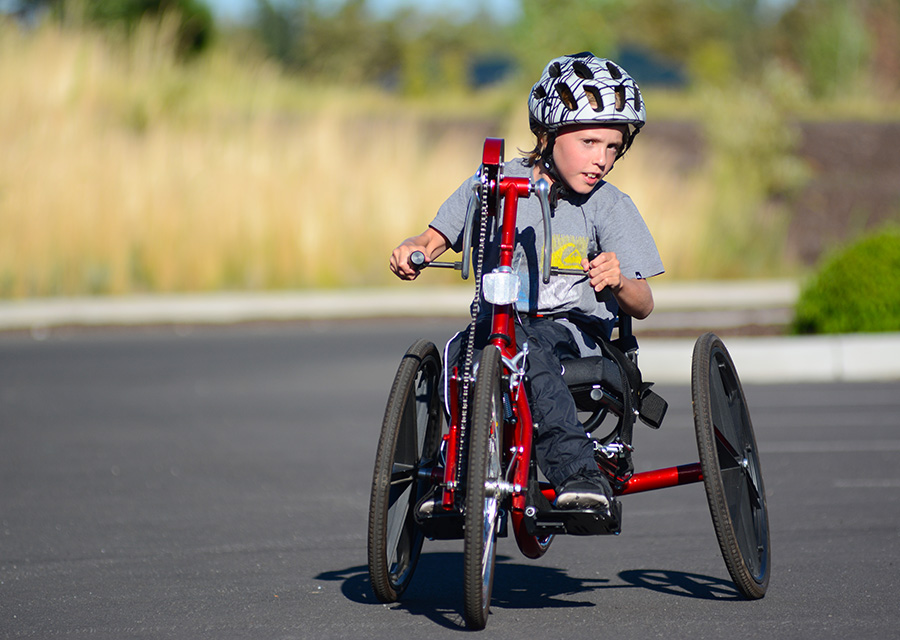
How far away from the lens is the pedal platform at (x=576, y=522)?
3.96m

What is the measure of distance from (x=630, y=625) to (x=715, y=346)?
93 centimetres

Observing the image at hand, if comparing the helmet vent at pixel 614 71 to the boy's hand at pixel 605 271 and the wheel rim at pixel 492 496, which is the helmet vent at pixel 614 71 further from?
the wheel rim at pixel 492 496

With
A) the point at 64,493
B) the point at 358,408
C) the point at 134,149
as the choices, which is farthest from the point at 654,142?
the point at 64,493

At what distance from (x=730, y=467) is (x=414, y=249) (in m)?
1.25

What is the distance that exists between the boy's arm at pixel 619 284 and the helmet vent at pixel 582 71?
1.93ft

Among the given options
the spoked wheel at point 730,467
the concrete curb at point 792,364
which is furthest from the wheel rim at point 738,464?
the concrete curb at point 792,364

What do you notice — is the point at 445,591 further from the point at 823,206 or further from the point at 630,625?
the point at 823,206

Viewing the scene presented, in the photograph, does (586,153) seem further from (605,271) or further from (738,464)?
(738,464)

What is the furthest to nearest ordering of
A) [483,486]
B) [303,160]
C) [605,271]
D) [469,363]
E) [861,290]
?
[303,160] → [861,290] → [469,363] → [605,271] → [483,486]

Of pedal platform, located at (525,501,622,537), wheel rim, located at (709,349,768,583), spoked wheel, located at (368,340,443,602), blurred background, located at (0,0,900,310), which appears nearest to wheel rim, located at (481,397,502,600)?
pedal platform, located at (525,501,622,537)

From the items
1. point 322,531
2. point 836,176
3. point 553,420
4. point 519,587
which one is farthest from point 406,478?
point 836,176

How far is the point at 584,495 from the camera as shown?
3.95 meters

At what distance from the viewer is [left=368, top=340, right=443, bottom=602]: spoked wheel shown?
158 inches

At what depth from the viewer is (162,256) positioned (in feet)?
61.2
